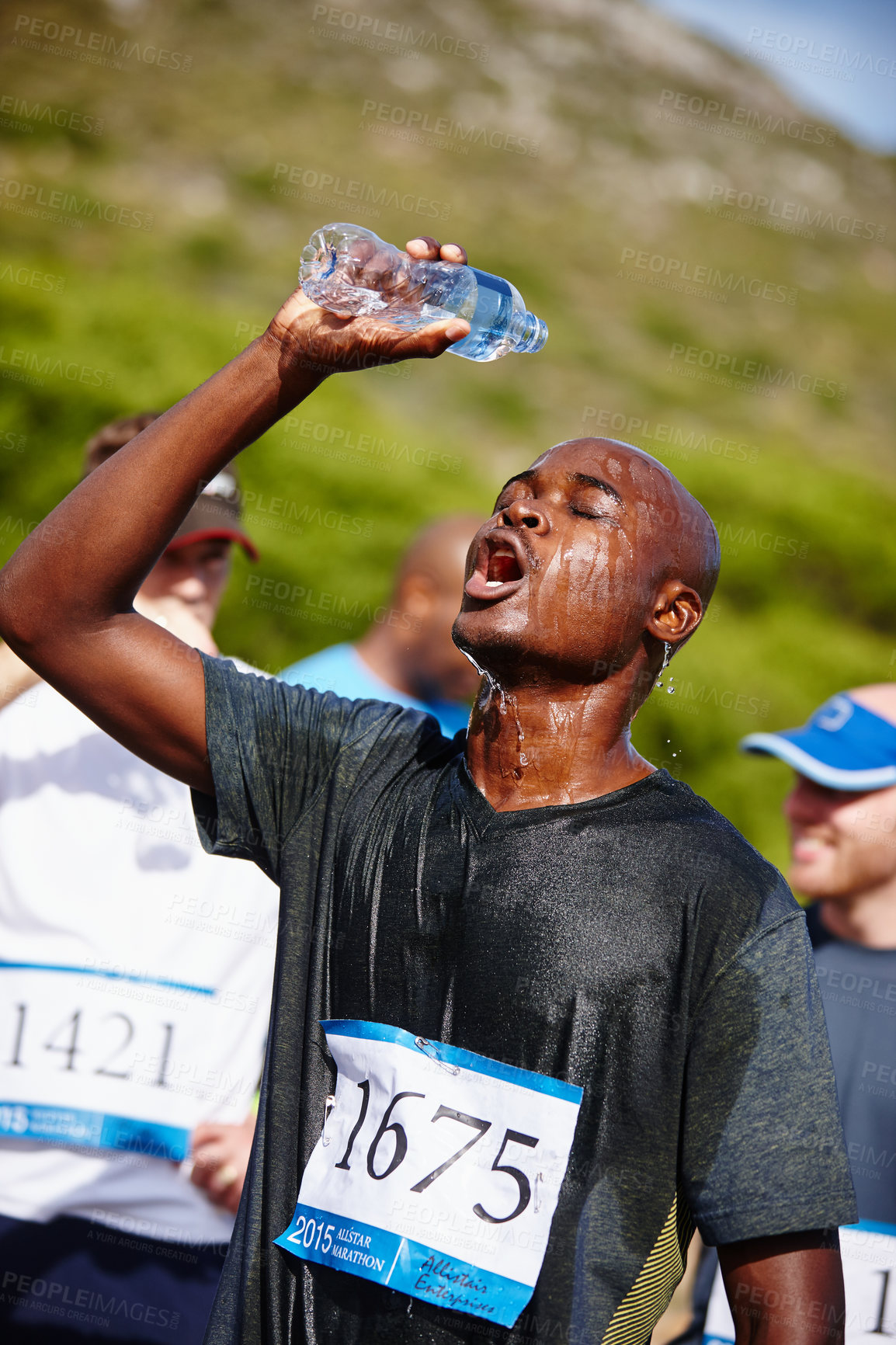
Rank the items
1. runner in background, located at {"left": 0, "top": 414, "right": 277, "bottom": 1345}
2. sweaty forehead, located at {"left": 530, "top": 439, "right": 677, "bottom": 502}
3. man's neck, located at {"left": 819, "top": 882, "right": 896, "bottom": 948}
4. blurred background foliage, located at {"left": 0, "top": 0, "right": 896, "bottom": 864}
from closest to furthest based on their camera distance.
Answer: sweaty forehead, located at {"left": 530, "top": 439, "right": 677, "bottom": 502} < runner in background, located at {"left": 0, "top": 414, "right": 277, "bottom": 1345} < man's neck, located at {"left": 819, "top": 882, "right": 896, "bottom": 948} < blurred background foliage, located at {"left": 0, "top": 0, "right": 896, "bottom": 864}

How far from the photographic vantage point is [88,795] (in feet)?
9.55

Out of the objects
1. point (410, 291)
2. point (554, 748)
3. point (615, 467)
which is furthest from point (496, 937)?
point (410, 291)

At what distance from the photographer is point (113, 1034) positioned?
277 centimetres

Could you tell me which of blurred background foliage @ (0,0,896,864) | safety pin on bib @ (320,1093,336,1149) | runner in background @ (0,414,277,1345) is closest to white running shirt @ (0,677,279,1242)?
runner in background @ (0,414,277,1345)

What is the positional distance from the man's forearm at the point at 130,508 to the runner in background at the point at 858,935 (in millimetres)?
Answer: 2166

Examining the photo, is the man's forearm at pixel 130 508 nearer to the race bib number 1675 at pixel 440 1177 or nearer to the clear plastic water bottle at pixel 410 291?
the clear plastic water bottle at pixel 410 291

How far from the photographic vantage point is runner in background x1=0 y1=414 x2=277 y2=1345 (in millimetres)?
2646

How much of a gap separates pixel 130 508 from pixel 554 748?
2.48 ft

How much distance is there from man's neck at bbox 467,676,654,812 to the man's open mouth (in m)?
0.16

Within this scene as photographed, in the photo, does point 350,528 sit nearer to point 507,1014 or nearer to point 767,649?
point 767,649

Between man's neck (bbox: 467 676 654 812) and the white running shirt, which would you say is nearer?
man's neck (bbox: 467 676 654 812)

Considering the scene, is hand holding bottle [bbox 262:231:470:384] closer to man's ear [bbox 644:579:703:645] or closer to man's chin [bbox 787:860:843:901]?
man's ear [bbox 644:579:703:645]

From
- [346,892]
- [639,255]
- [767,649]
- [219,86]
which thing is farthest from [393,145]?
[346,892]

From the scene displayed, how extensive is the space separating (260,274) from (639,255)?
5096 millimetres
